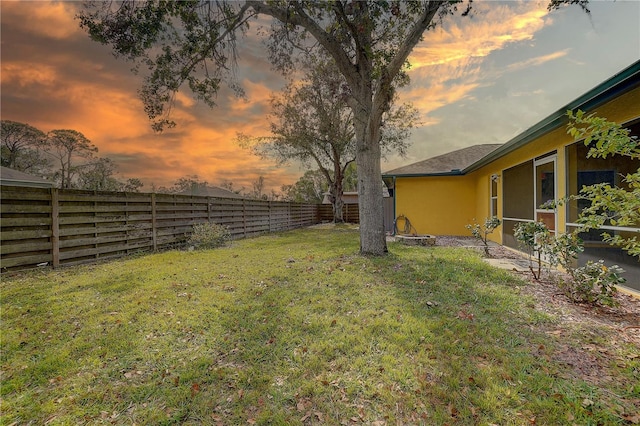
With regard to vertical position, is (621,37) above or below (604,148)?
above

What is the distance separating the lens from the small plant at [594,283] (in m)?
3.35

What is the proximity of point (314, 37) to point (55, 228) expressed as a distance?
7279 mm

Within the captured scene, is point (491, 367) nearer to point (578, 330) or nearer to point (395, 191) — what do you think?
point (578, 330)

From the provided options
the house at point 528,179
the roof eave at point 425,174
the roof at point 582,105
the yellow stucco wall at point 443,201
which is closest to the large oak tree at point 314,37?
the roof at point 582,105

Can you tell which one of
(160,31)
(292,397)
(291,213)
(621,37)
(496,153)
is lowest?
(292,397)

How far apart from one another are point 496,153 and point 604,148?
18.4ft

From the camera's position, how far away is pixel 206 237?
8.94 meters

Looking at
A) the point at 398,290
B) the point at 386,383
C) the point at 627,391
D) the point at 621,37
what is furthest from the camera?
the point at 621,37

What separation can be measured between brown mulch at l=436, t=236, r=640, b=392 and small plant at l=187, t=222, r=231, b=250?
821cm

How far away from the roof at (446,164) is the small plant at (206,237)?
7.50 metres

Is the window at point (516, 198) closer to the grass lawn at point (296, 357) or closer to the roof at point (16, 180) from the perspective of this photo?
the grass lawn at point (296, 357)

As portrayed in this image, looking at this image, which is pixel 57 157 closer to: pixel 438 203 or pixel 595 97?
pixel 438 203

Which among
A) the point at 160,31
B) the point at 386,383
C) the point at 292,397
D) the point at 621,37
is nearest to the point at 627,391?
the point at 386,383

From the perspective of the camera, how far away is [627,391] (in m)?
2.10
